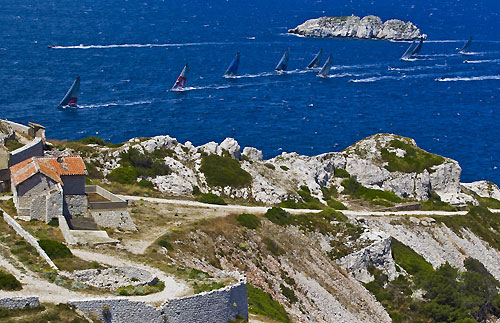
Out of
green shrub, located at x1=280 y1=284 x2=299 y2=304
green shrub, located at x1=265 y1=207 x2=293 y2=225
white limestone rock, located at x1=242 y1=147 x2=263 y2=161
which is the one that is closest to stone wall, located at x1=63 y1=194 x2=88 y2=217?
green shrub, located at x1=280 y1=284 x2=299 y2=304

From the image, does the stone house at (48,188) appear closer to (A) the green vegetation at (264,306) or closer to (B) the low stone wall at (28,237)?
(B) the low stone wall at (28,237)

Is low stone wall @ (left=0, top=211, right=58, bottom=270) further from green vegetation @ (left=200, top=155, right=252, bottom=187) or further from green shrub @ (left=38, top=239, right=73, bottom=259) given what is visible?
green vegetation @ (left=200, top=155, right=252, bottom=187)

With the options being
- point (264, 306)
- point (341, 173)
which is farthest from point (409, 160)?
point (264, 306)

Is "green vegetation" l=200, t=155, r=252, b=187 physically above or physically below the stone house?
below

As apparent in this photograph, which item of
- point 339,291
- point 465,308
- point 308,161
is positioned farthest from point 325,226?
point 308,161

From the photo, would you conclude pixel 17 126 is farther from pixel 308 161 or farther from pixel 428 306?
pixel 428 306
